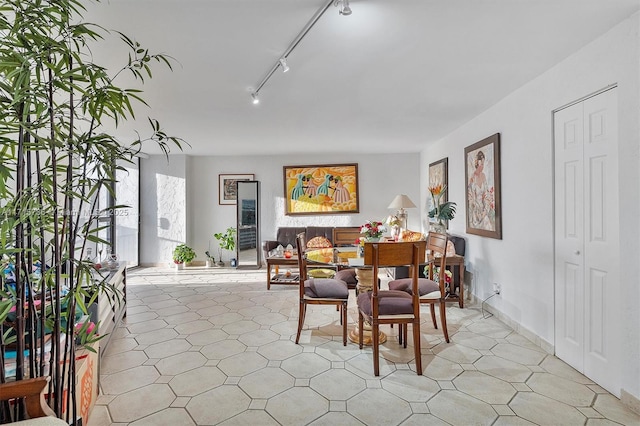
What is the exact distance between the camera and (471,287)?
168 inches

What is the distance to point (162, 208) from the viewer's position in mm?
6766

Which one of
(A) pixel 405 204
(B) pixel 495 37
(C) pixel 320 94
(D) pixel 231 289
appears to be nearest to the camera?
(B) pixel 495 37

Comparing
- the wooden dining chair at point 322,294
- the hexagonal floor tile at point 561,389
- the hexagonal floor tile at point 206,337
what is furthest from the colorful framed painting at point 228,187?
the hexagonal floor tile at point 561,389

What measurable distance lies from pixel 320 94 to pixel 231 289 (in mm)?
3164

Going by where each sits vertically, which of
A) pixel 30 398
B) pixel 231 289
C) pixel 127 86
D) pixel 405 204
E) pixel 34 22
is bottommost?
pixel 231 289

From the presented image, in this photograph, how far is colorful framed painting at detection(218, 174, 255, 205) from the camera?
694cm

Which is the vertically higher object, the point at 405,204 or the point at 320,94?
the point at 320,94

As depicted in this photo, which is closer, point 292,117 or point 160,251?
point 292,117

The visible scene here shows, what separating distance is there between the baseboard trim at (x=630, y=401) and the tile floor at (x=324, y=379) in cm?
4

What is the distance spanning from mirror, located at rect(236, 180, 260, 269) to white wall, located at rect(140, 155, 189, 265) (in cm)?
112

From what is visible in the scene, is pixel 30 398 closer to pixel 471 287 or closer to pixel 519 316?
pixel 519 316

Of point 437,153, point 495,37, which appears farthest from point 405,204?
point 495,37

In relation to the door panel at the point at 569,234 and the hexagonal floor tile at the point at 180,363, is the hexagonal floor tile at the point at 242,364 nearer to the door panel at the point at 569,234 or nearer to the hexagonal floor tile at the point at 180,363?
the hexagonal floor tile at the point at 180,363

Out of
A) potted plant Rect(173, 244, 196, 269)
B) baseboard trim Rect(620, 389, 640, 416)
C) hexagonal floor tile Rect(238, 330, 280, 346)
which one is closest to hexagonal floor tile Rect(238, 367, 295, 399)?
hexagonal floor tile Rect(238, 330, 280, 346)
